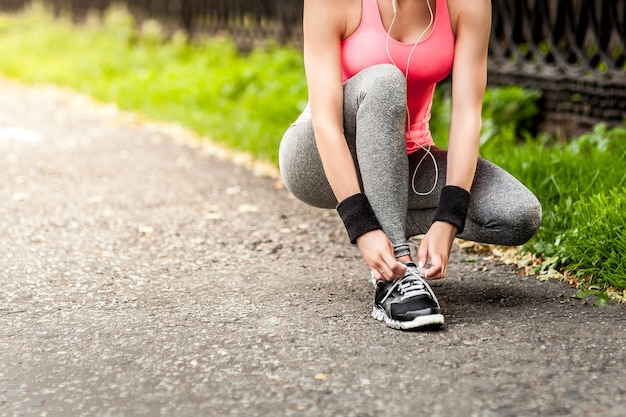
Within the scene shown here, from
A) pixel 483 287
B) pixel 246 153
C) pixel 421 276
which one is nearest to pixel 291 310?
pixel 421 276

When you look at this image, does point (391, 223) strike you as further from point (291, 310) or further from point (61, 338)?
point (61, 338)

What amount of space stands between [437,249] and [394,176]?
281 millimetres

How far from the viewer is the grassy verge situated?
342 centimetres

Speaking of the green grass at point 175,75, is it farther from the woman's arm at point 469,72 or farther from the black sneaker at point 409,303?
the black sneaker at point 409,303

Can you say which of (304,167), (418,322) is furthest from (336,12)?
(418,322)

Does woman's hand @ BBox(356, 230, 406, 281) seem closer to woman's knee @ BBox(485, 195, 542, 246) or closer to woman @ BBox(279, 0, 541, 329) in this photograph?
woman @ BBox(279, 0, 541, 329)

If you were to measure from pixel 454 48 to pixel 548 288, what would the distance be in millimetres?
970

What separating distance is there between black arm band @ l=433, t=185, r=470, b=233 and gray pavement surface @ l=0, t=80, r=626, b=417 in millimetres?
344

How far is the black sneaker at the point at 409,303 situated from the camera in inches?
108

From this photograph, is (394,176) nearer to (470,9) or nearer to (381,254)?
(381,254)

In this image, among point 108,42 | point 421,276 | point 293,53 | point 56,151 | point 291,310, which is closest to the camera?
point 421,276

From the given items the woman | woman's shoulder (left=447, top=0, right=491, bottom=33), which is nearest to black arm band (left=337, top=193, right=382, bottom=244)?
the woman

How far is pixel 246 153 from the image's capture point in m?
6.45

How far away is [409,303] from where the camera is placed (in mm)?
2758
